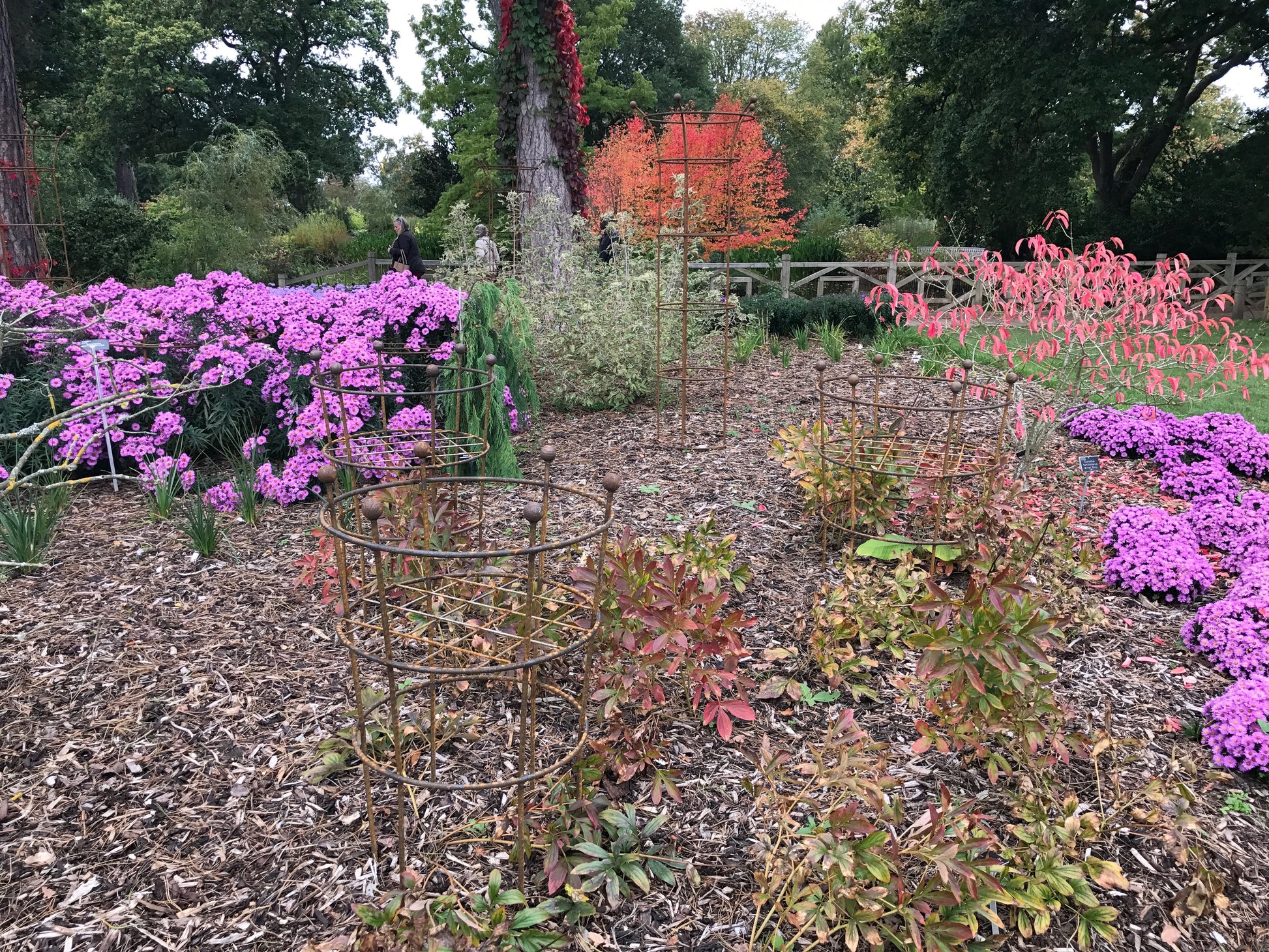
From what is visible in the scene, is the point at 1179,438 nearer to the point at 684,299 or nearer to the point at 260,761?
the point at 684,299

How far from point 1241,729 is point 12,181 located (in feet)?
37.6

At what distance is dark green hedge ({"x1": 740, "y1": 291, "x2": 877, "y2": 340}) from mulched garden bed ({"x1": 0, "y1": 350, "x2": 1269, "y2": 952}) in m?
5.20

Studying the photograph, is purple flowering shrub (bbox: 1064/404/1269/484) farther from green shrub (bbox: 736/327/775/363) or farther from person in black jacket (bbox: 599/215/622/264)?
person in black jacket (bbox: 599/215/622/264)

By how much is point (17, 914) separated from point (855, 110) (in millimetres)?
33283

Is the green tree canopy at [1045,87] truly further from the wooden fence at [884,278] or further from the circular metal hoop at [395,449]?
the circular metal hoop at [395,449]

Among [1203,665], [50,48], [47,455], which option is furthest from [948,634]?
[50,48]

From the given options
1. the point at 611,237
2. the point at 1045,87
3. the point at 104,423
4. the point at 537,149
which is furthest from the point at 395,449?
the point at 1045,87

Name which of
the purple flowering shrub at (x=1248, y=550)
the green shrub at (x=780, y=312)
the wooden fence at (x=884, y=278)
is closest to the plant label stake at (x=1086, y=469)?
the purple flowering shrub at (x=1248, y=550)

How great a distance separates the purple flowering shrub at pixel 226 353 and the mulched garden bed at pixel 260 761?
1.81 ft

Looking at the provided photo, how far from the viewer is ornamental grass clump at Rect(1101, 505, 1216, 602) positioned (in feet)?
9.18

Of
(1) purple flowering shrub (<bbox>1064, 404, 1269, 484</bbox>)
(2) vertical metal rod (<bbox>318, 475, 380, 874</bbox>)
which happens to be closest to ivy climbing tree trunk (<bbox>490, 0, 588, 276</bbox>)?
(1) purple flowering shrub (<bbox>1064, 404, 1269, 484</bbox>)

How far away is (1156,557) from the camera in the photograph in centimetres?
287

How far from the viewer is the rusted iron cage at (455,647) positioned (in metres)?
1.53

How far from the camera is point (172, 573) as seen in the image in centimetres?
292
